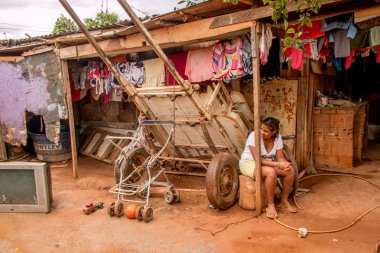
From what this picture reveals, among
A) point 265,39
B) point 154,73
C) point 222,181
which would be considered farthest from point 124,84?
point 265,39

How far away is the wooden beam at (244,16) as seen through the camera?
4061mm

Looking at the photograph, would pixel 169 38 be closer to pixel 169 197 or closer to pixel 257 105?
pixel 257 105

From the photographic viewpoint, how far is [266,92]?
6.92m

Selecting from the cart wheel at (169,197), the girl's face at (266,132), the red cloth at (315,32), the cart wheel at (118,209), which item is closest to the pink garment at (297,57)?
the red cloth at (315,32)

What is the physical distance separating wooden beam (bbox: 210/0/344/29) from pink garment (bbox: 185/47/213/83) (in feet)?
3.79

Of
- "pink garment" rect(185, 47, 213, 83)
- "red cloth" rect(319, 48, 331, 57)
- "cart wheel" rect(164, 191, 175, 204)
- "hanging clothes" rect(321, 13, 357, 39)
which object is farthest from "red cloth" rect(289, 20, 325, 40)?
"cart wheel" rect(164, 191, 175, 204)

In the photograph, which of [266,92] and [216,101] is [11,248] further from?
[266,92]

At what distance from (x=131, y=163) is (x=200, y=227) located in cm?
207

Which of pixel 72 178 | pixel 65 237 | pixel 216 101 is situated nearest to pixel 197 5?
pixel 216 101

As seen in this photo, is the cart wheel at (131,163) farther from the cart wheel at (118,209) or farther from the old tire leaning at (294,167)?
the old tire leaning at (294,167)

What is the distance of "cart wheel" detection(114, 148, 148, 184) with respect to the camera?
221 inches

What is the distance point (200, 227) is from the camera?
4445 millimetres

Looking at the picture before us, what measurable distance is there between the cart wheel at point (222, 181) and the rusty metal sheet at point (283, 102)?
203cm

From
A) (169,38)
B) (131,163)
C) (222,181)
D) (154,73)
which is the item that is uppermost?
(169,38)
